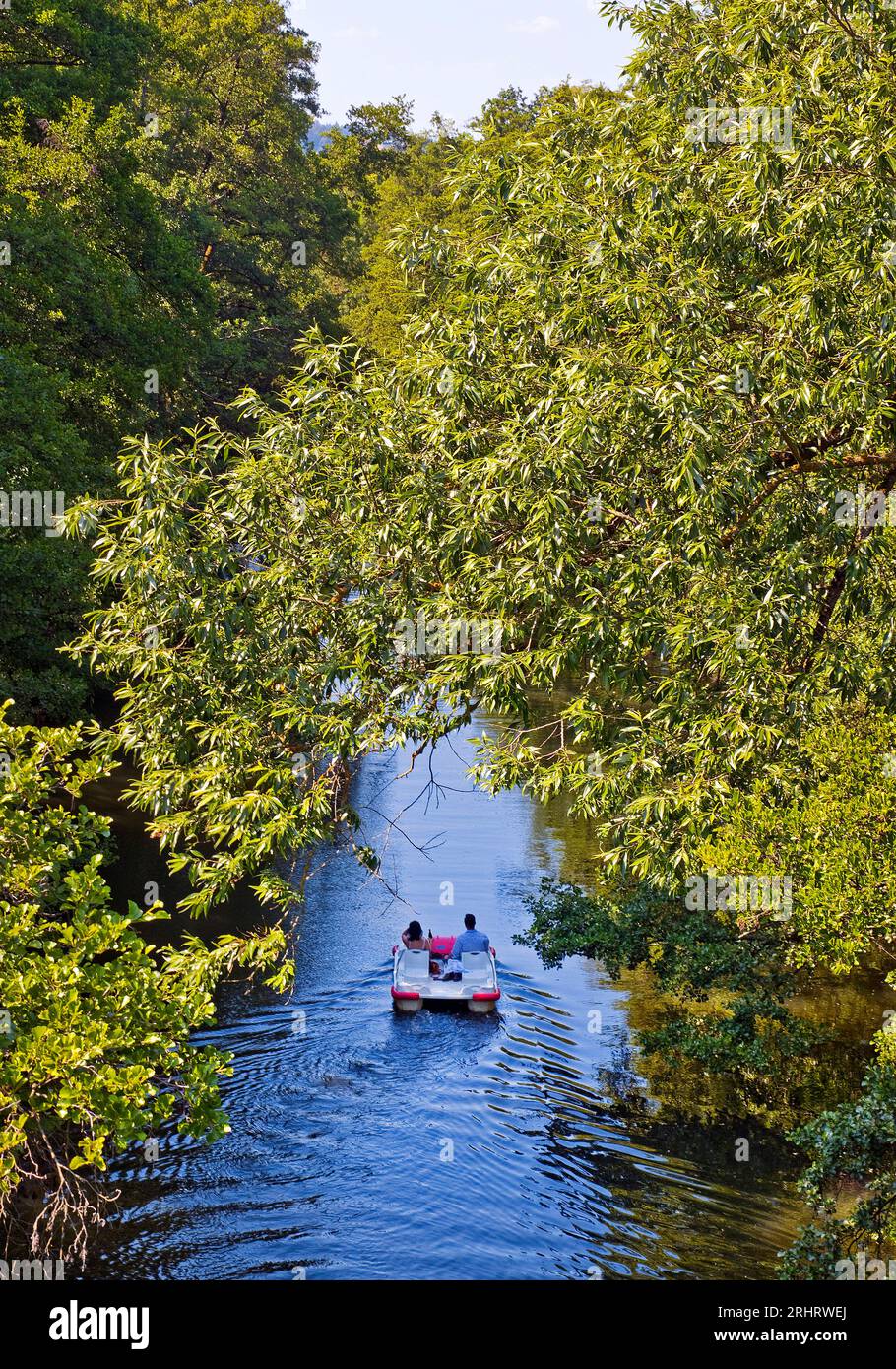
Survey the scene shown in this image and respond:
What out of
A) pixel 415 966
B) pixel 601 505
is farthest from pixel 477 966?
pixel 601 505

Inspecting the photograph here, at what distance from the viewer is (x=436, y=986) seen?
20.9 metres

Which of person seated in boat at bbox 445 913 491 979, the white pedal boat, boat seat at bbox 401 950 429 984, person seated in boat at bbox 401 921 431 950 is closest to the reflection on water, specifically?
the white pedal boat

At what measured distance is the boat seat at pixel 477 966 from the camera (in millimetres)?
21047

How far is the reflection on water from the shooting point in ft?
45.6

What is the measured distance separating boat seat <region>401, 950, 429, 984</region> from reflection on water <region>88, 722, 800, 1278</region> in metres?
0.65

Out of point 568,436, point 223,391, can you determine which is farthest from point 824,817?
point 223,391

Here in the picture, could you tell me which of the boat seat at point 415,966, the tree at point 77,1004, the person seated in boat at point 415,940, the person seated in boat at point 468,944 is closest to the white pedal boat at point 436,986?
the boat seat at point 415,966

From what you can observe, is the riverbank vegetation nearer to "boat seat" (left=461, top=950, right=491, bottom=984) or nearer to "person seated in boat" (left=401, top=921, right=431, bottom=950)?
"boat seat" (left=461, top=950, right=491, bottom=984)

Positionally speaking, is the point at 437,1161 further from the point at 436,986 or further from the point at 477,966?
the point at 477,966

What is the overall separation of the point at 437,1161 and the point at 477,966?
5.44 metres

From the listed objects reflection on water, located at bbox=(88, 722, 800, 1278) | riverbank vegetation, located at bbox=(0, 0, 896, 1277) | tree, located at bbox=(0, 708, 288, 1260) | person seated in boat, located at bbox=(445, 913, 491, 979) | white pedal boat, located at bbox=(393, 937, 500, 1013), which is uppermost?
riverbank vegetation, located at bbox=(0, 0, 896, 1277)

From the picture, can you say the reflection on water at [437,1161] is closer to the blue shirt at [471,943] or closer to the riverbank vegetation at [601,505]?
the blue shirt at [471,943]
